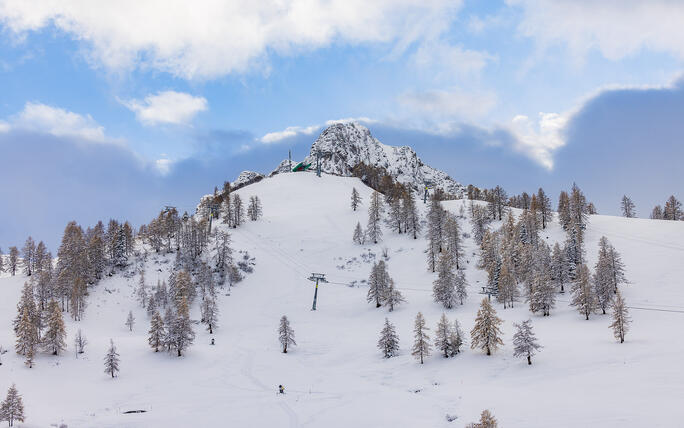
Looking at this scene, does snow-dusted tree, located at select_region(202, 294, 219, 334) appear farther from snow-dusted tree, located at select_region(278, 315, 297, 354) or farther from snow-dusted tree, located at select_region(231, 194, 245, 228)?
snow-dusted tree, located at select_region(231, 194, 245, 228)

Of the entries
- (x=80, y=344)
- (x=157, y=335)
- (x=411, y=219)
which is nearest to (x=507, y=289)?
(x=411, y=219)

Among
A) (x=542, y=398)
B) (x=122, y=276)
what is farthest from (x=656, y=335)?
(x=122, y=276)

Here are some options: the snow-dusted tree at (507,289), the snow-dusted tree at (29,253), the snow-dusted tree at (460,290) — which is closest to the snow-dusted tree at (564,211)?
the snow-dusted tree at (507,289)

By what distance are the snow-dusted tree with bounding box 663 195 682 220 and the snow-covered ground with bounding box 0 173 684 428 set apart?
27.6 metres

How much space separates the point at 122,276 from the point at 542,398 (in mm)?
84467

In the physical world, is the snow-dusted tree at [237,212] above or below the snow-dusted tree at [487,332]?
above

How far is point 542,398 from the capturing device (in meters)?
30.9

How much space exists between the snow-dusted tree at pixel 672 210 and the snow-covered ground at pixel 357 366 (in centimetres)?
2757

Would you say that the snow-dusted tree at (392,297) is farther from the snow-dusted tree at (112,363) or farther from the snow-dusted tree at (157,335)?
the snow-dusted tree at (112,363)

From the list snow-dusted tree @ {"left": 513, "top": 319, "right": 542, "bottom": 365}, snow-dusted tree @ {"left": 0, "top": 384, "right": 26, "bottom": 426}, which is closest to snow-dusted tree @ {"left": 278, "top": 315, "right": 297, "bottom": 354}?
snow-dusted tree @ {"left": 0, "top": 384, "right": 26, "bottom": 426}

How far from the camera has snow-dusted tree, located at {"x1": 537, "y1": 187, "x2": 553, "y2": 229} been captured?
101 metres

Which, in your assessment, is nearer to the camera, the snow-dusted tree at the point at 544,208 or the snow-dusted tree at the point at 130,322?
the snow-dusted tree at the point at 130,322

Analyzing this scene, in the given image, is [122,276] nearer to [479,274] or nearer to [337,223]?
[337,223]

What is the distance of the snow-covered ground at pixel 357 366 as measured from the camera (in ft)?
102
